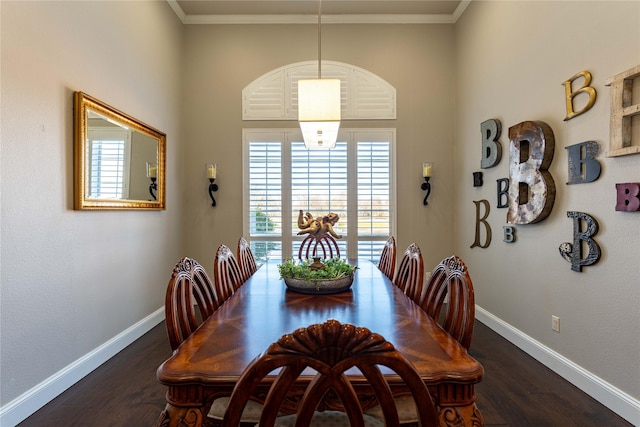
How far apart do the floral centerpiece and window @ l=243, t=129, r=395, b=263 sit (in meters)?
2.12

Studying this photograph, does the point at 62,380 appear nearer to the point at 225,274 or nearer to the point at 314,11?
the point at 225,274

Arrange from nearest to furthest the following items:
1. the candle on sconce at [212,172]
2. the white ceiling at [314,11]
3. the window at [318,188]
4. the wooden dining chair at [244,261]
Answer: the wooden dining chair at [244,261] → the white ceiling at [314,11] → the candle on sconce at [212,172] → the window at [318,188]

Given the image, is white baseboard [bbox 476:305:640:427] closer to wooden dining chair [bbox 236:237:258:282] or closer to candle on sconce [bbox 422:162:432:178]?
candle on sconce [bbox 422:162:432:178]

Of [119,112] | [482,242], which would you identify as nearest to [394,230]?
[482,242]

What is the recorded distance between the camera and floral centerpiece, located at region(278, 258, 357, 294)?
1980mm

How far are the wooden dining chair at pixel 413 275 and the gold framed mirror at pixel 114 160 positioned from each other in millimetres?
2313

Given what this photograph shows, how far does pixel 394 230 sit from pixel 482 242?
1.01 meters

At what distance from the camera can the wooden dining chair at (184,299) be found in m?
1.32

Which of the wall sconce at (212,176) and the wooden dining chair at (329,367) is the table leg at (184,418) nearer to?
the wooden dining chair at (329,367)

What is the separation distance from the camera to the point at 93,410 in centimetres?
208

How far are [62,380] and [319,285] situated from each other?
73.5 inches

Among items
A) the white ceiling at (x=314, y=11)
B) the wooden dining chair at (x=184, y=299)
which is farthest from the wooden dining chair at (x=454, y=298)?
the white ceiling at (x=314, y=11)

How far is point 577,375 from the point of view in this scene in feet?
7.61

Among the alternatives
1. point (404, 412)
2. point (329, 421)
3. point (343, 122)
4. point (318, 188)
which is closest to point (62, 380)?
point (329, 421)
